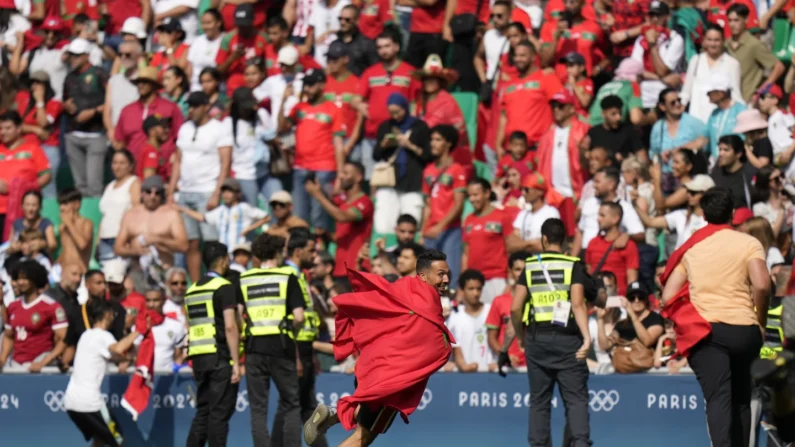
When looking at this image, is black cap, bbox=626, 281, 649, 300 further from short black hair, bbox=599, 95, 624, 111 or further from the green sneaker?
the green sneaker

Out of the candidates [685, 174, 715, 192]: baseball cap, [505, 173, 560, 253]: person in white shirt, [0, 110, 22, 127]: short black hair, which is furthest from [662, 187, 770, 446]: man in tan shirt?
[0, 110, 22, 127]: short black hair

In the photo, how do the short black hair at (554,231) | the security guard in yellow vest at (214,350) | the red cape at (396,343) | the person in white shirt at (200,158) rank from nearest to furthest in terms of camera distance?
the red cape at (396,343), the short black hair at (554,231), the security guard in yellow vest at (214,350), the person in white shirt at (200,158)

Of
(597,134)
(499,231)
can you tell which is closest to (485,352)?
(499,231)

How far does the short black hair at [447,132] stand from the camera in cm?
1708

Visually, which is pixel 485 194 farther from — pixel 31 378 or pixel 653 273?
pixel 31 378

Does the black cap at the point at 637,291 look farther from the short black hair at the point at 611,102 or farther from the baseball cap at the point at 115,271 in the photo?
the baseball cap at the point at 115,271

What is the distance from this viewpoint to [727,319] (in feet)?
35.7

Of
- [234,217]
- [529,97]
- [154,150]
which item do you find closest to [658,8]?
[529,97]

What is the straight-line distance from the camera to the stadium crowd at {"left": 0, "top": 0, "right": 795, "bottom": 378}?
1568cm

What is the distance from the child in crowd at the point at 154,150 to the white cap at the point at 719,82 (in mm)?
6975

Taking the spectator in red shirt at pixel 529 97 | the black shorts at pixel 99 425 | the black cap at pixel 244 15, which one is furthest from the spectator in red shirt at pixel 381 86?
the black shorts at pixel 99 425

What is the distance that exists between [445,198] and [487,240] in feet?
2.92

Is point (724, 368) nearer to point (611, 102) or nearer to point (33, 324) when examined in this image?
point (611, 102)

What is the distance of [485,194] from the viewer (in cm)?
1641
